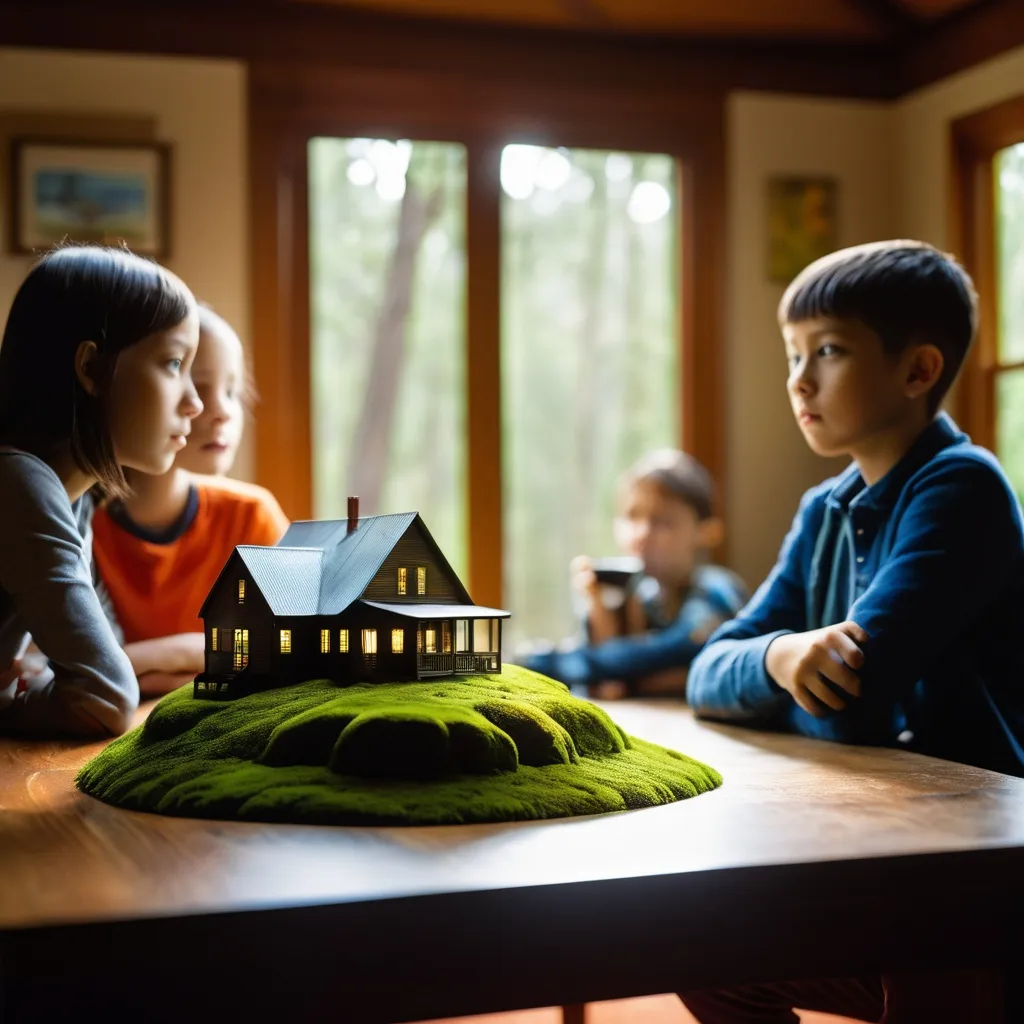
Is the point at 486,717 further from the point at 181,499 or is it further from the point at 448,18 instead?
the point at 448,18

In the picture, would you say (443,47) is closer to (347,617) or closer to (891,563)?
(891,563)

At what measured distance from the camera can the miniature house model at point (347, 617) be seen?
2.99 feet

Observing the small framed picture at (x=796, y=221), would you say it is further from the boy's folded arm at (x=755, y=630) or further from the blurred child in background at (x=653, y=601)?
the boy's folded arm at (x=755, y=630)

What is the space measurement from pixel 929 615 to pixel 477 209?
7.31 ft

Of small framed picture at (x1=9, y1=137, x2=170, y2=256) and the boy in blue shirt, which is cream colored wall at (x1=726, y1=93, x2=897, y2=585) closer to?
small framed picture at (x1=9, y1=137, x2=170, y2=256)

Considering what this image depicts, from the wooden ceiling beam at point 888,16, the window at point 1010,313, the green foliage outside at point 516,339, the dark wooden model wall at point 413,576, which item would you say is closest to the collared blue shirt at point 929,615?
the dark wooden model wall at point 413,576

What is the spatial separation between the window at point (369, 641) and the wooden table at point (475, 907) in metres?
0.21

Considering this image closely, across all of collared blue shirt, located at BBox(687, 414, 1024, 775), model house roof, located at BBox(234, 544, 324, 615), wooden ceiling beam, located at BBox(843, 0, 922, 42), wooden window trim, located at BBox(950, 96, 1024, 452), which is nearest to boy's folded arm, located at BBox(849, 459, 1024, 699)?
collared blue shirt, located at BBox(687, 414, 1024, 775)

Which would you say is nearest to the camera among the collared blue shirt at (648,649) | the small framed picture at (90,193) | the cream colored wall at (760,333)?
the collared blue shirt at (648,649)

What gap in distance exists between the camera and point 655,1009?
1909mm

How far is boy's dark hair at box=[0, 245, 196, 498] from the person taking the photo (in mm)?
1080

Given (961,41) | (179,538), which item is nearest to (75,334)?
(179,538)

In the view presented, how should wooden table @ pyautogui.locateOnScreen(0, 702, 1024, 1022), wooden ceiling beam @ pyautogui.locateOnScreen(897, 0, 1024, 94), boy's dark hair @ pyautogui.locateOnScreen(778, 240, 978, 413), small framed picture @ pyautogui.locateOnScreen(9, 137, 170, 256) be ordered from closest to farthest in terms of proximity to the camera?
wooden table @ pyautogui.locateOnScreen(0, 702, 1024, 1022) → boy's dark hair @ pyautogui.locateOnScreen(778, 240, 978, 413) → small framed picture @ pyautogui.locateOnScreen(9, 137, 170, 256) → wooden ceiling beam @ pyautogui.locateOnScreen(897, 0, 1024, 94)

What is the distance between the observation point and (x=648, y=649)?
2.42 m
